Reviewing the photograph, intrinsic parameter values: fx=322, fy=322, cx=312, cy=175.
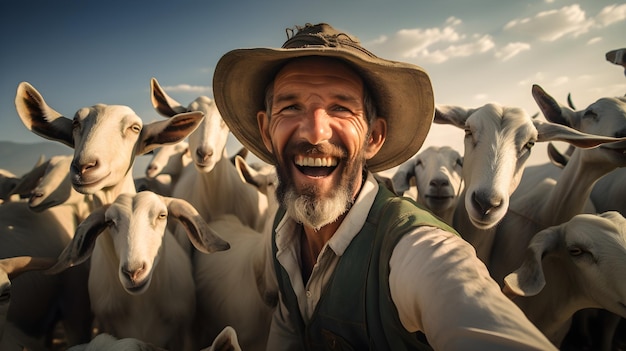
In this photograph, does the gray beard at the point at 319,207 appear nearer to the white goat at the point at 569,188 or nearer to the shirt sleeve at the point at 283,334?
the shirt sleeve at the point at 283,334

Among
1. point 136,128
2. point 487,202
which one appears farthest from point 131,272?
point 487,202

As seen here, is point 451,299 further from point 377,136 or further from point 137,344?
point 137,344

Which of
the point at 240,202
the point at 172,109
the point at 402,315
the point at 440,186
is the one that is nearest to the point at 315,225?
the point at 402,315

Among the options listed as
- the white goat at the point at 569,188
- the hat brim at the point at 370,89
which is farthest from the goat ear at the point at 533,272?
the hat brim at the point at 370,89

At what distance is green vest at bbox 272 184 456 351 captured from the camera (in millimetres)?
1514

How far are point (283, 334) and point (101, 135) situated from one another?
2.07m

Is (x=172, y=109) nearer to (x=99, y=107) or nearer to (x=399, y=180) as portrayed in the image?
(x=99, y=107)

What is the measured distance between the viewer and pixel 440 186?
3.25 metres

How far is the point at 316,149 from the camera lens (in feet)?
6.42

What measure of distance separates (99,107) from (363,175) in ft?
7.58

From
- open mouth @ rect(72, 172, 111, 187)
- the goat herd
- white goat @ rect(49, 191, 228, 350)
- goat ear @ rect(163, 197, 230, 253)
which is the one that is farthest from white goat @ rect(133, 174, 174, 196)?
open mouth @ rect(72, 172, 111, 187)

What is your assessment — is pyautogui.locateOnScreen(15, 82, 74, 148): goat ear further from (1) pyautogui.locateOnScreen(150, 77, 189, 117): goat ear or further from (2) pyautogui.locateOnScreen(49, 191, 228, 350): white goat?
(1) pyautogui.locateOnScreen(150, 77, 189, 117): goat ear

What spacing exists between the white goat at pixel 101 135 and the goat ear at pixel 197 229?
0.50 metres

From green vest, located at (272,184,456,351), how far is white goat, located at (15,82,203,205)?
191cm
